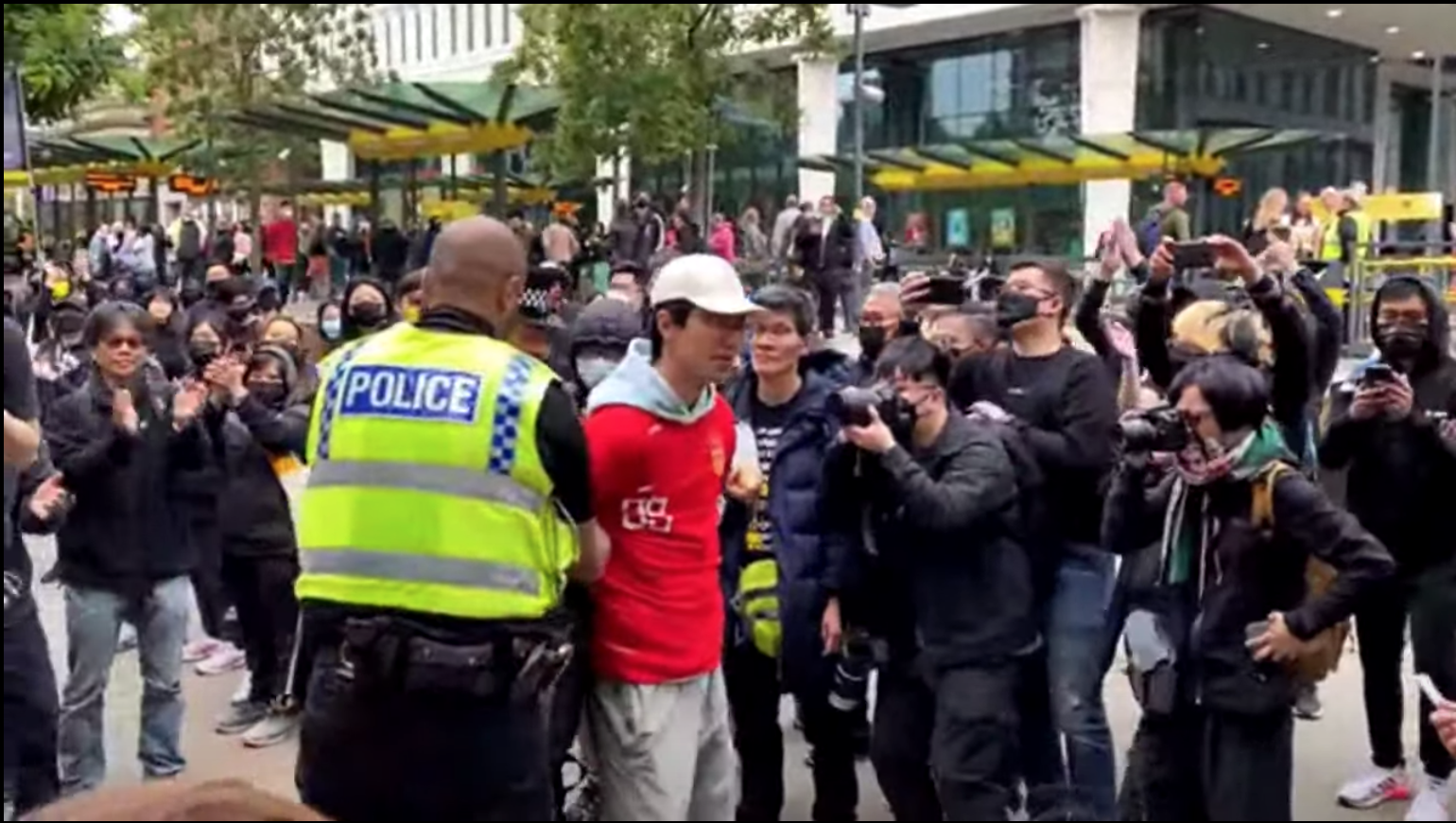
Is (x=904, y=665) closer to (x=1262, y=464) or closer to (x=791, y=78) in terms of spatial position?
(x=1262, y=464)

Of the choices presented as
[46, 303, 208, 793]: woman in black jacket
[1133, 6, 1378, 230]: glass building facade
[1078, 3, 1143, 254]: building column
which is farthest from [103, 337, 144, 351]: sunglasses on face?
[1133, 6, 1378, 230]: glass building facade

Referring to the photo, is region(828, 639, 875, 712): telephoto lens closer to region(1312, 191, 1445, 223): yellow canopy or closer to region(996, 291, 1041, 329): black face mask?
region(996, 291, 1041, 329): black face mask

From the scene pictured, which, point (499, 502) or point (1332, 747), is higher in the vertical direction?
point (499, 502)

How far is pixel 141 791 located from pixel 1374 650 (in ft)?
10.2

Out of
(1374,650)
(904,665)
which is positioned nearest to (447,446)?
(904,665)

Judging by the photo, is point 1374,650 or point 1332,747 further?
point 1374,650

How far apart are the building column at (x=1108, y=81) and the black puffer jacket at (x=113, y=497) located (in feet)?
8.41

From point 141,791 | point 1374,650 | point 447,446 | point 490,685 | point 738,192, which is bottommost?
point 1374,650

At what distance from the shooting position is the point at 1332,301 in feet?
14.3

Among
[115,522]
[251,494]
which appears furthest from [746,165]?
[251,494]

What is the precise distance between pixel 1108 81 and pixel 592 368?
148 cm

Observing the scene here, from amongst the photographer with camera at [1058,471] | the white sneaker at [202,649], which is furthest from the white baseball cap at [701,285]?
the white sneaker at [202,649]

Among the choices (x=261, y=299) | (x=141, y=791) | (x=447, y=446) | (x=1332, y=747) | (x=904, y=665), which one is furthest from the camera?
(x=261, y=299)

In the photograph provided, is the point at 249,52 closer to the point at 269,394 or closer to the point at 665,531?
the point at 665,531
